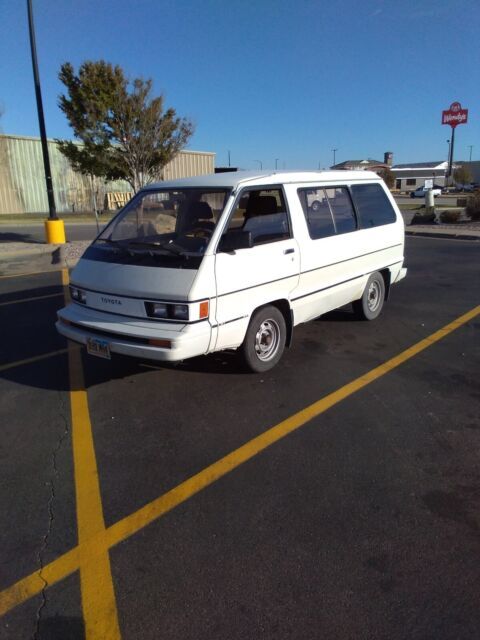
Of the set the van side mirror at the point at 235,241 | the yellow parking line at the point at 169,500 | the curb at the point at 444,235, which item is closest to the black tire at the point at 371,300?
the yellow parking line at the point at 169,500

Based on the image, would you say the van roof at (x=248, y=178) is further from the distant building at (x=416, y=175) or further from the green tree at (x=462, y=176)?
the distant building at (x=416, y=175)

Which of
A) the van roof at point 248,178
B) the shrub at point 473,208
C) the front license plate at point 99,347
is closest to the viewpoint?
the front license plate at point 99,347

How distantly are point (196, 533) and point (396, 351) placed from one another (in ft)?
11.7

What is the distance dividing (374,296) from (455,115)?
64.9 metres

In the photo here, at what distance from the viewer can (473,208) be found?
70.3 ft

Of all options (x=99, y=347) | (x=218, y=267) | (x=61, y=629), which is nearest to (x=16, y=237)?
(x=99, y=347)

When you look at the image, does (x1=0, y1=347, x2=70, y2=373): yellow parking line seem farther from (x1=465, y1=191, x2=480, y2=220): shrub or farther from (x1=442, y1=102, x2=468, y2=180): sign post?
(x1=442, y1=102, x2=468, y2=180): sign post

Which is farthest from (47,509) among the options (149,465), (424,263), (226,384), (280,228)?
(424,263)

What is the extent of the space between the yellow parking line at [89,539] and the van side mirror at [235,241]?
1.89m

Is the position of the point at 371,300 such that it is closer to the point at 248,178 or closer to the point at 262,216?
the point at 262,216

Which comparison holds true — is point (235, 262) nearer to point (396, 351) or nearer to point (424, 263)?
point (396, 351)

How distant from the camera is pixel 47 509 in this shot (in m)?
2.88

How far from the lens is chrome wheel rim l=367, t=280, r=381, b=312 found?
6473 millimetres

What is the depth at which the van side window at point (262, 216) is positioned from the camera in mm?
4371
